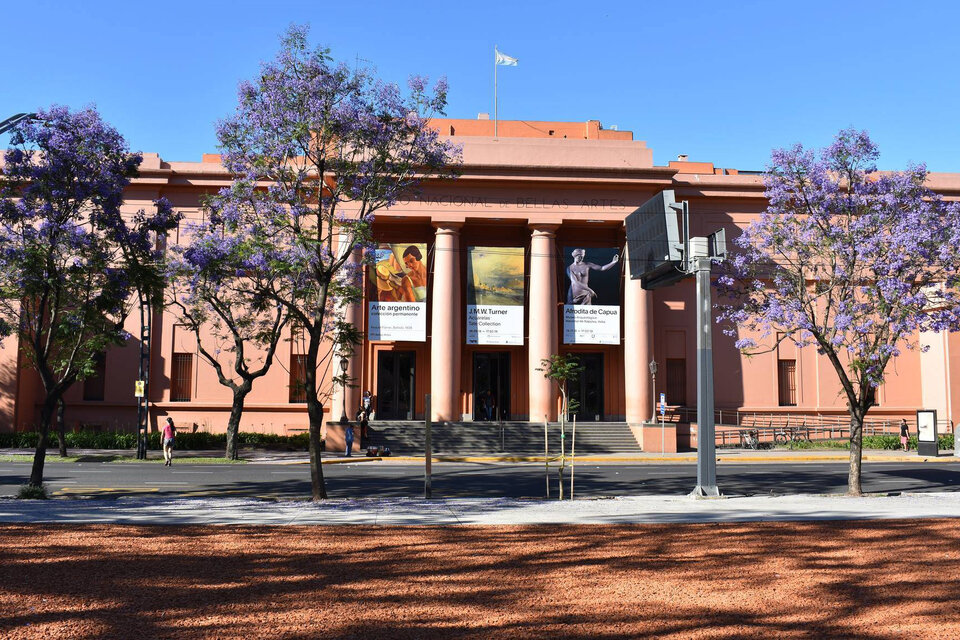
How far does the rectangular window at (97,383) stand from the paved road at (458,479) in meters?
11.6

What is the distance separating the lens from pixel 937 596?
7.42 metres

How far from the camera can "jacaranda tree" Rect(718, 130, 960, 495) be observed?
17.6 m

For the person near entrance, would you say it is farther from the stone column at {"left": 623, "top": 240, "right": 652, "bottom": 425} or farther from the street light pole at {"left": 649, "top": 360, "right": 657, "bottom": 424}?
the street light pole at {"left": 649, "top": 360, "right": 657, "bottom": 424}

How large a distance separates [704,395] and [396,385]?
24.0 meters

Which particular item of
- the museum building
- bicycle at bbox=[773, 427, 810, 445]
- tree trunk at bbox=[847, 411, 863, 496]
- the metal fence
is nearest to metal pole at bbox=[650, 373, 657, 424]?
the museum building

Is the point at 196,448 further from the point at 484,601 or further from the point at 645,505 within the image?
the point at 484,601

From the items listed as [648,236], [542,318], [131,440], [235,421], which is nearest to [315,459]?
[235,421]

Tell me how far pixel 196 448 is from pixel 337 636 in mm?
30348

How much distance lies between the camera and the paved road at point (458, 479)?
18641 millimetres

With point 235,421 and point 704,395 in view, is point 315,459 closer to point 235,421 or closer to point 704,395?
point 704,395

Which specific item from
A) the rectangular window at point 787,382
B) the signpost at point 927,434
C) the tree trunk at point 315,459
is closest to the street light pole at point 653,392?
the rectangular window at point 787,382

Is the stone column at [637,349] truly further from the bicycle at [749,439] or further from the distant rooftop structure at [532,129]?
the distant rooftop structure at [532,129]

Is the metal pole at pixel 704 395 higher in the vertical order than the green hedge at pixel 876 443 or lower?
higher

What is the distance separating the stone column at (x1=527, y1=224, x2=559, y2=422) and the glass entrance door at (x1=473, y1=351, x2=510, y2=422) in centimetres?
343
